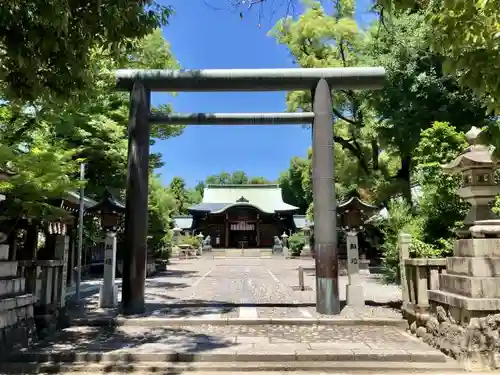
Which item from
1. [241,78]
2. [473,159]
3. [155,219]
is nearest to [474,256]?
[473,159]

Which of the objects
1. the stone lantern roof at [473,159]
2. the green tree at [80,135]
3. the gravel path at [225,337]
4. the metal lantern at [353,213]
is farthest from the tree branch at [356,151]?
the stone lantern roof at [473,159]

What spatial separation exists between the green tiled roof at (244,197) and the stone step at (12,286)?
42110 millimetres

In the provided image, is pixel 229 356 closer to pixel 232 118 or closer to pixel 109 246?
pixel 109 246

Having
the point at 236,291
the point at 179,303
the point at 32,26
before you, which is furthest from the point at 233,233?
the point at 32,26

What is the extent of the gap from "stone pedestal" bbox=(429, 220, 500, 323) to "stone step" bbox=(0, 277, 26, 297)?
284 inches

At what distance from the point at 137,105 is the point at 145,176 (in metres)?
1.76

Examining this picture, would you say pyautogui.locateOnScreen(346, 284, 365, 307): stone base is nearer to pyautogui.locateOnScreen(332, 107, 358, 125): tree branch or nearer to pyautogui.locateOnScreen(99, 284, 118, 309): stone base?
pyautogui.locateOnScreen(99, 284, 118, 309): stone base

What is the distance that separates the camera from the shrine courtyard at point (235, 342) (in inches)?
257

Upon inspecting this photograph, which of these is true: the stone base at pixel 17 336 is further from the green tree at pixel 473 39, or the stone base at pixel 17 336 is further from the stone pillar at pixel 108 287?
the green tree at pixel 473 39

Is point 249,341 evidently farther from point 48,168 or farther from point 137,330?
point 48,168

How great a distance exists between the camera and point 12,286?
23.0ft

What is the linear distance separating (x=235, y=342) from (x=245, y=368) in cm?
114

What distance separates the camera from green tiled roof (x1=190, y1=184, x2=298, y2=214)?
51.5 m

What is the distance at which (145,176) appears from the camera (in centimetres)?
1018
